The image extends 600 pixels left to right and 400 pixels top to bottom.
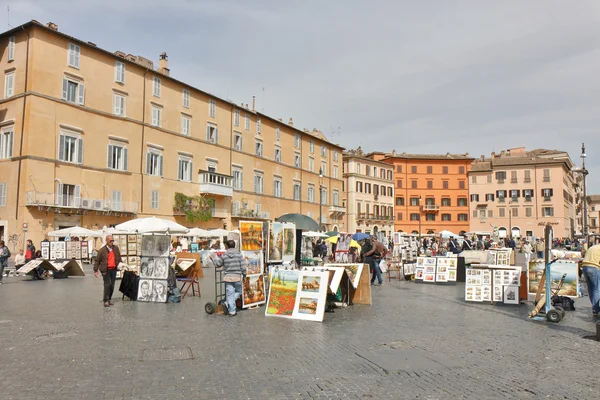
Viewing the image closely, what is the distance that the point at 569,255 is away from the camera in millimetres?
15758

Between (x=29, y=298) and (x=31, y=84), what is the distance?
78.6 ft

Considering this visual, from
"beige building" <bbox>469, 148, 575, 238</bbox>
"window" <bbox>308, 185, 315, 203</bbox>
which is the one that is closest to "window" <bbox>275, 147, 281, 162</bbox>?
"window" <bbox>308, 185, 315, 203</bbox>

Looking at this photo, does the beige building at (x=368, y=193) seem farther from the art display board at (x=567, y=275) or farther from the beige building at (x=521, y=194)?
the art display board at (x=567, y=275)

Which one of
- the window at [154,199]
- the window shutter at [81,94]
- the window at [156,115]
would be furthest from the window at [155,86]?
the window at [154,199]

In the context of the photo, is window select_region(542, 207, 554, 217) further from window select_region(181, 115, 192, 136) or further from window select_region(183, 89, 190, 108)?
window select_region(183, 89, 190, 108)

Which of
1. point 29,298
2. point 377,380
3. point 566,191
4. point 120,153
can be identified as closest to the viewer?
point 377,380

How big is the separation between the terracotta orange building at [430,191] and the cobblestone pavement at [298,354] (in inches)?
2943

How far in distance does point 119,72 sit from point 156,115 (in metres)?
4.81

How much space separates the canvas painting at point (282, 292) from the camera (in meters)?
10.5

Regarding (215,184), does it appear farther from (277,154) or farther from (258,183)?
(277,154)

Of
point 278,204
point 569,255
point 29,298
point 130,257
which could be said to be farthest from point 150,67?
point 569,255

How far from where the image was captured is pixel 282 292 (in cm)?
1063

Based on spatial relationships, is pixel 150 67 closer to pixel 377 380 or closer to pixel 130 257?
pixel 130 257

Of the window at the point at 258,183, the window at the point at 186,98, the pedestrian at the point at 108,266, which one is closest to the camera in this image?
the pedestrian at the point at 108,266
